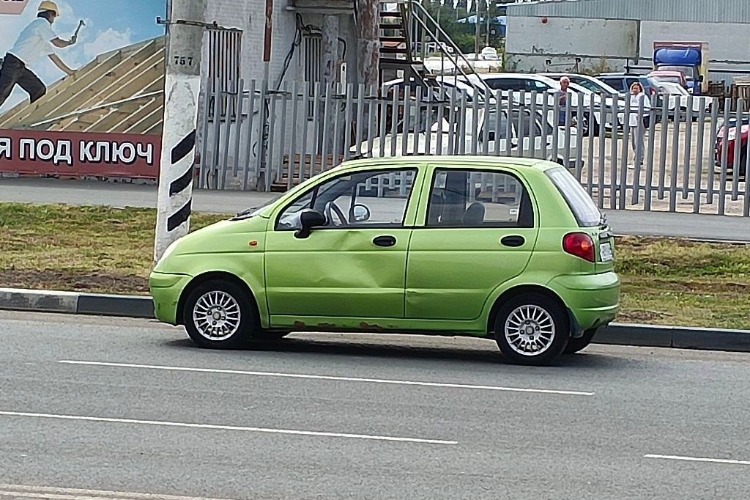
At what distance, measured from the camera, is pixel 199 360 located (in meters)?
10.5

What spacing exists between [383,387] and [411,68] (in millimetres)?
19691

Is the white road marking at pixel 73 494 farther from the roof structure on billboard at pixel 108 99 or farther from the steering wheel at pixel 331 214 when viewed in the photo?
the roof structure on billboard at pixel 108 99

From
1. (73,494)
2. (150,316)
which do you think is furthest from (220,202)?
(73,494)

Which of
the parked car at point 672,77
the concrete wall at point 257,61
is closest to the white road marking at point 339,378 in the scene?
the concrete wall at point 257,61

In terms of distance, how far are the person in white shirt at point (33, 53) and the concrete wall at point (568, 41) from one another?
1845 inches

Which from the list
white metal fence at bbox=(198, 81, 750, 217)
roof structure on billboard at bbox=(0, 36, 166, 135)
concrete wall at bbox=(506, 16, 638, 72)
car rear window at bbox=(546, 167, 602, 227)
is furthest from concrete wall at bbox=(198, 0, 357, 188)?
concrete wall at bbox=(506, 16, 638, 72)

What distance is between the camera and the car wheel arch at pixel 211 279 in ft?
35.6

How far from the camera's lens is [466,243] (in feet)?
34.5

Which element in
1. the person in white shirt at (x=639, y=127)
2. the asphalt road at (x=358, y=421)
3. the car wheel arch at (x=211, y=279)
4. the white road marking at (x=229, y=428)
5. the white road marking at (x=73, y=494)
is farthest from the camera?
the person in white shirt at (x=639, y=127)

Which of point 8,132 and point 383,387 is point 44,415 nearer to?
point 383,387

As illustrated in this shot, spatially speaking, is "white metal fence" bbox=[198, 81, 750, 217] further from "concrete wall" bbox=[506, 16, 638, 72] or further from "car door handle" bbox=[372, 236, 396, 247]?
"concrete wall" bbox=[506, 16, 638, 72]

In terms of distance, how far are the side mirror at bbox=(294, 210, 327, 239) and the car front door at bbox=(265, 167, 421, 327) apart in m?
0.02

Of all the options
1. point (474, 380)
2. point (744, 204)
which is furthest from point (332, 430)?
point (744, 204)

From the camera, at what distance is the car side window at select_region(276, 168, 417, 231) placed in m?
10.7
